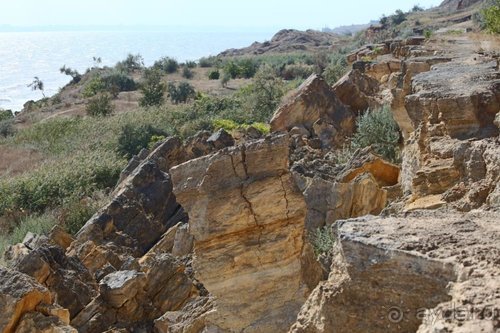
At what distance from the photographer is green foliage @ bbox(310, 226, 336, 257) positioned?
892 centimetres

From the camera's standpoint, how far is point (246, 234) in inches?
275

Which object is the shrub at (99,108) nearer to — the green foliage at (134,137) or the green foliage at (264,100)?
the green foliage at (134,137)

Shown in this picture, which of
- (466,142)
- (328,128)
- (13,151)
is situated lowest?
(13,151)

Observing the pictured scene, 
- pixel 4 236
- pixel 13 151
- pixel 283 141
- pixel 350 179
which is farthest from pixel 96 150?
pixel 283 141

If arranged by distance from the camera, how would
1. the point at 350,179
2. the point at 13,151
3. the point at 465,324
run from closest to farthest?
the point at 465,324, the point at 350,179, the point at 13,151

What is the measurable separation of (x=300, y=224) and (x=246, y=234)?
65 centimetres

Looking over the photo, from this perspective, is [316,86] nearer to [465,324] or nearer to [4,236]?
[4,236]

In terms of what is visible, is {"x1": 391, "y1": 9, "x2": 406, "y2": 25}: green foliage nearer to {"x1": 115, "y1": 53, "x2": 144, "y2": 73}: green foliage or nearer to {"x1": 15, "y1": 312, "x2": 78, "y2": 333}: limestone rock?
{"x1": 115, "y1": 53, "x2": 144, "y2": 73}: green foliage

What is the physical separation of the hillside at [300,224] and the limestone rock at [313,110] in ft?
0.12

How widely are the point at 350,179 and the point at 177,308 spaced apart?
3818 mm

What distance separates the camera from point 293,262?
703 cm

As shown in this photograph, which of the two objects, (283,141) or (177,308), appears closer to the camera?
(283,141)

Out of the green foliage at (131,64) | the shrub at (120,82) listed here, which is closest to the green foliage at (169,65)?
the green foliage at (131,64)

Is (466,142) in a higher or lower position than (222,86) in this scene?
higher
